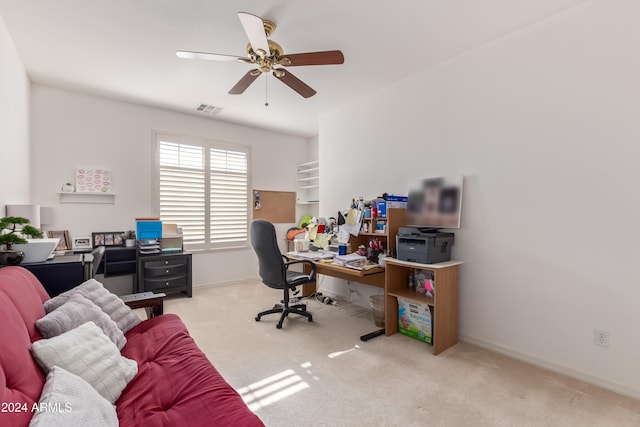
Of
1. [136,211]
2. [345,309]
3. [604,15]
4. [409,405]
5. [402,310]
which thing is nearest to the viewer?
[409,405]

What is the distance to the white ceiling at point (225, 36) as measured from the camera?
2256mm

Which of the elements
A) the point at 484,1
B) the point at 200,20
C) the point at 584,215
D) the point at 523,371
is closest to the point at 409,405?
the point at 523,371

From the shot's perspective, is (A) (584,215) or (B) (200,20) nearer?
(A) (584,215)

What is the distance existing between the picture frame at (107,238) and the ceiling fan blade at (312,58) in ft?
10.8

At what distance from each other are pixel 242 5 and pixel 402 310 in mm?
2961

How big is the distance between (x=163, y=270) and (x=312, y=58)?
3366 millimetres

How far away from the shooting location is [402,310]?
300 cm

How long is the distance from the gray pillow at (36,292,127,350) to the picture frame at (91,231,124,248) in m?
2.62

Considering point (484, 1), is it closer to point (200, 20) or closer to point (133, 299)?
point (200, 20)

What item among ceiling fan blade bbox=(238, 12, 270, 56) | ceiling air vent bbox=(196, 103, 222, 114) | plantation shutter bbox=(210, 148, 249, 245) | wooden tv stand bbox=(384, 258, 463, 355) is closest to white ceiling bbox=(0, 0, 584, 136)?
ceiling fan blade bbox=(238, 12, 270, 56)

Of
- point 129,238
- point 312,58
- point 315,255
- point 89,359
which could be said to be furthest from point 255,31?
point 129,238

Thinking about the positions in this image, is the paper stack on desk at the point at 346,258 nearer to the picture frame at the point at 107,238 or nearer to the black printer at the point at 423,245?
the black printer at the point at 423,245

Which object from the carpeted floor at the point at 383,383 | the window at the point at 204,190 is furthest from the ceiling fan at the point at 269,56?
the window at the point at 204,190

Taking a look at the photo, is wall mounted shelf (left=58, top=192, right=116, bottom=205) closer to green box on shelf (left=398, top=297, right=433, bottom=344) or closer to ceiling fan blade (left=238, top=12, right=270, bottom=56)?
ceiling fan blade (left=238, top=12, right=270, bottom=56)
